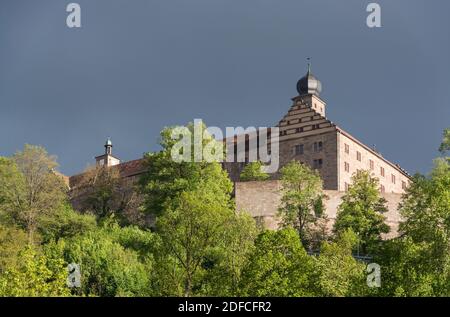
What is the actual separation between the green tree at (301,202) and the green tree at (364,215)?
6.64 ft

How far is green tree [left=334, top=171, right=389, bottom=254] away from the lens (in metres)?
64.6

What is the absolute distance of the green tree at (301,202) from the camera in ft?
221

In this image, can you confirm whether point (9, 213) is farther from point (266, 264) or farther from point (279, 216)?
point (266, 264)

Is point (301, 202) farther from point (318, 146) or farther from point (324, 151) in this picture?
point (318, 146)

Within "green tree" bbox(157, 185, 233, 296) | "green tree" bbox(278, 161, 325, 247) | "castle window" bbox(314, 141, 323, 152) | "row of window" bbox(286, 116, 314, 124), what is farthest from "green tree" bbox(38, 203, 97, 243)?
"row of window" bbox(286, 116, 314, 124)

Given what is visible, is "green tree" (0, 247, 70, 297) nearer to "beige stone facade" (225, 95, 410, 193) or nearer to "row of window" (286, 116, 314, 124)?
"beige stone facade" (225, 95, 410, 193)

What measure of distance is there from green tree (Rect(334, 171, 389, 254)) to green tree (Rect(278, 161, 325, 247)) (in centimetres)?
202

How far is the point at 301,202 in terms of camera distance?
68.7m

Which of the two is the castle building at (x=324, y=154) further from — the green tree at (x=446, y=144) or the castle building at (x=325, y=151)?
Result: the green tree at (x=446, y=144)

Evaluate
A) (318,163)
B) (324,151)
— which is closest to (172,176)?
(318,163)
